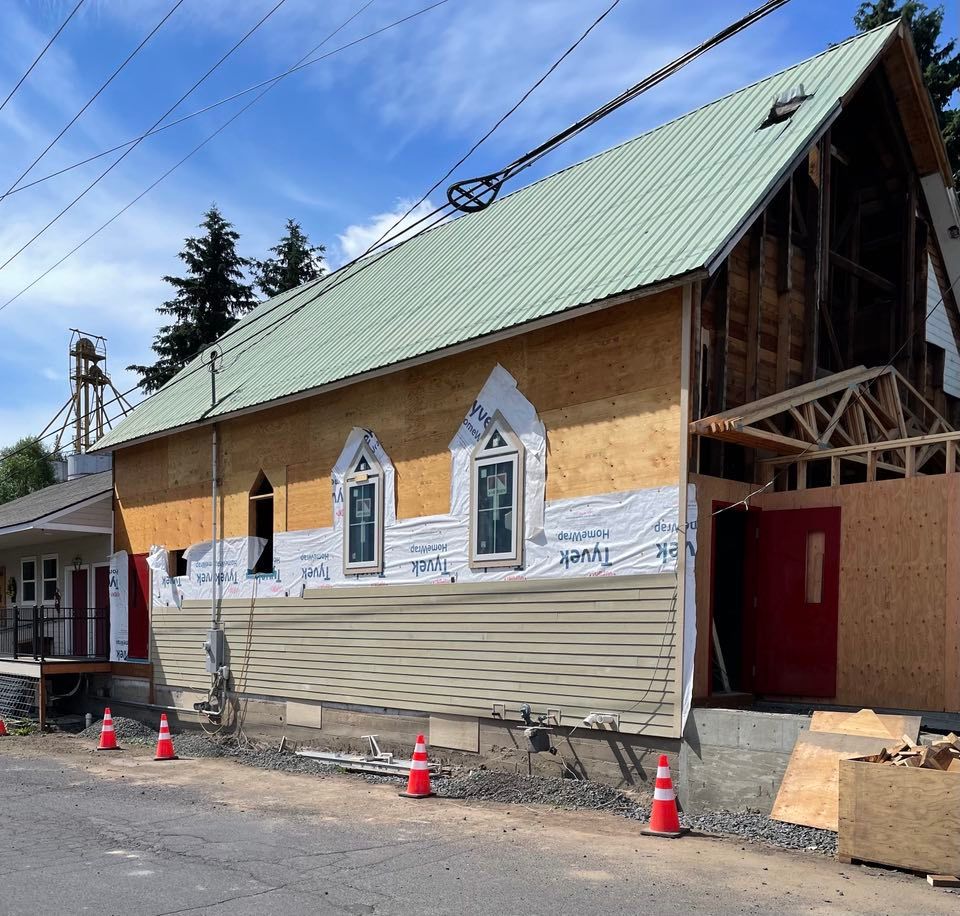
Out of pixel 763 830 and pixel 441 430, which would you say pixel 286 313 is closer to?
pixel 441 430

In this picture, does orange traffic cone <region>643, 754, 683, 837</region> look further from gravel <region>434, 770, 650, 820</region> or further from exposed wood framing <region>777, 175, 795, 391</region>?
exposed wood framing <region>777, 175, 795, 391</region>

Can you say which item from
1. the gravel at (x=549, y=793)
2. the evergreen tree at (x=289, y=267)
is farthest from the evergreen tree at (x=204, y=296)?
the gravel at (x=549, y=793)

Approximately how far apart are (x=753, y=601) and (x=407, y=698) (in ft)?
16.1

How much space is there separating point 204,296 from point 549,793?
34.3 m

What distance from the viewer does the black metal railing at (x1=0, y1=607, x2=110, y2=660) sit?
21.3 metres

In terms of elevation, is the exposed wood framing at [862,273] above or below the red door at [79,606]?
above

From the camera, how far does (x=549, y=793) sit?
1076 centimetres

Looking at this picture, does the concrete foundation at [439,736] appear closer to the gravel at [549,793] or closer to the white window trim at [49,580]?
the gravel at [549,793]

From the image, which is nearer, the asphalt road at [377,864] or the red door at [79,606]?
A: the asphalt road at [377,864]

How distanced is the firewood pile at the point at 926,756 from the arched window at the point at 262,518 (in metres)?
11.3

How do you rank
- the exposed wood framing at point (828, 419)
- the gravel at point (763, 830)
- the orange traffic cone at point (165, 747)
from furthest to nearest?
the orange traffic cone at point (165, 747) → the exposed wood framing at point (828, 419) → the gravel at point (763, 830)

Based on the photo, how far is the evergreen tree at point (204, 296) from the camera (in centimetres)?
4088

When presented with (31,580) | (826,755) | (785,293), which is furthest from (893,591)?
(31,580)

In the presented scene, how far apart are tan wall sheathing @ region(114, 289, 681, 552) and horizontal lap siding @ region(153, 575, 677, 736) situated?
4.06 feet
